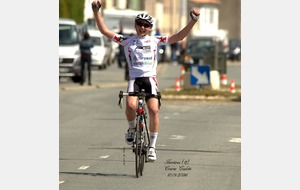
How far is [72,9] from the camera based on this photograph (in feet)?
233

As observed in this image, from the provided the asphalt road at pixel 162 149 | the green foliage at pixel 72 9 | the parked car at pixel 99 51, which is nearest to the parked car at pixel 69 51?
the asphalt road at pixel 162 149

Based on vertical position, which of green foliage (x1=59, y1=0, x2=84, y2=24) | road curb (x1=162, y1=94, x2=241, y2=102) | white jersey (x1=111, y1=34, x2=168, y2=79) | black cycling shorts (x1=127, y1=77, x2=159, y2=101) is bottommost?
road curb (x1=162, y1=94, x2=241, y2=102)

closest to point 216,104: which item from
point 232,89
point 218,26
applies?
point 232,89

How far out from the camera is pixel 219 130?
75.0 feet

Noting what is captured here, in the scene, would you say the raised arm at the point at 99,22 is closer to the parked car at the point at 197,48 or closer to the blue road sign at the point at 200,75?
the blue road sign at the point at 200,75

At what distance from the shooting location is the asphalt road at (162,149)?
46.7 feet

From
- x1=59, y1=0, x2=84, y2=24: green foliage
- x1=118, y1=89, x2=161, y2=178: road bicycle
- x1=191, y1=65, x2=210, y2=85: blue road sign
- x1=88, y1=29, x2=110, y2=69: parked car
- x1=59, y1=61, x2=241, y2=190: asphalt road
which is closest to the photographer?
x1=59, y1=61, x2=241, y2=190: asphalt road

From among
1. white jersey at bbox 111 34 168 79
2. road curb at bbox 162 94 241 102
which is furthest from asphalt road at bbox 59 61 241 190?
road curb at bbox 162 94 241 102

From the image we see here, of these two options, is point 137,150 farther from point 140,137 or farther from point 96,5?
point 96,5

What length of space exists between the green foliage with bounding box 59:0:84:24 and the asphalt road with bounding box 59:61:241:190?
36.6m

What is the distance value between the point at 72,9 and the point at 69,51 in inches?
1154

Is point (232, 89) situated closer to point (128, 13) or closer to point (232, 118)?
point (232, 118)

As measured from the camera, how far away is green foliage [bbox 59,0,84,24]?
6850 cm

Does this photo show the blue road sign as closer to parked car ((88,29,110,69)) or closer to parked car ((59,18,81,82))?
parked car ((59,18,81,82))
